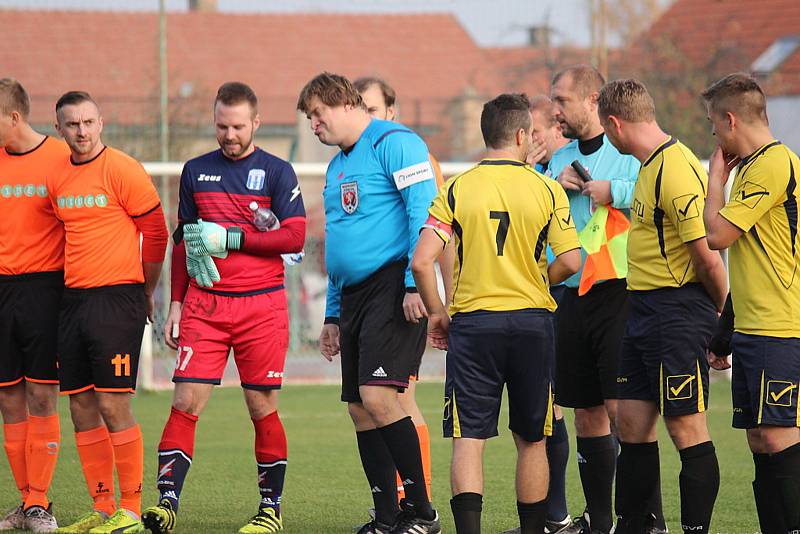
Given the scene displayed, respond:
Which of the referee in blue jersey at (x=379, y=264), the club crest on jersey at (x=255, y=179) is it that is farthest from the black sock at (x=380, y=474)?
the club crest on jersey at (x=255, y=179)

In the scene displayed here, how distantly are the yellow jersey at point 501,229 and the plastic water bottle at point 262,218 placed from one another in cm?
133

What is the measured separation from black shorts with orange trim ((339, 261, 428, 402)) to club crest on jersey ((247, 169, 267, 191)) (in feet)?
2.44

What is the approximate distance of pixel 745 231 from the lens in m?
5.07

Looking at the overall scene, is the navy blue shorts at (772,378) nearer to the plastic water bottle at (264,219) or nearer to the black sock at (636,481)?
the black sock at (636,481)

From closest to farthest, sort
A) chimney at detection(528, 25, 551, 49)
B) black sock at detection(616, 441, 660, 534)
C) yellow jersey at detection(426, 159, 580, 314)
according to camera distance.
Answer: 1. yellow jersey at detection(426, 159, 580, 314)
2. black sock at detection(616, 441, 660, 534)
3. chimney at detection(528, 25, 551, 49)

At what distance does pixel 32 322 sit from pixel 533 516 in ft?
9.61

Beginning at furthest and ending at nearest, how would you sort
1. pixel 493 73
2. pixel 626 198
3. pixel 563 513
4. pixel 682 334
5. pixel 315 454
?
pixel 493 73 → pixel 315 454 → pixel 563 513 → pixel 626 198 → pixel 682 334

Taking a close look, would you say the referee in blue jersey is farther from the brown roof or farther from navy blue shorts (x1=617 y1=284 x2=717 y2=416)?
the brown roof

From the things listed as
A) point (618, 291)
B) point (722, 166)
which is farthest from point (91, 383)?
point (722, 166)

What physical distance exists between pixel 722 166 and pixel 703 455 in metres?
1.30

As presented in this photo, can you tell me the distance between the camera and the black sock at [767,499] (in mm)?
5211

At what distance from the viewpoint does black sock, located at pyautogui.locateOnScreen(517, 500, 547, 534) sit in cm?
541

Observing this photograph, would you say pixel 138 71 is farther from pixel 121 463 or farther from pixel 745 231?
pixel 745 231

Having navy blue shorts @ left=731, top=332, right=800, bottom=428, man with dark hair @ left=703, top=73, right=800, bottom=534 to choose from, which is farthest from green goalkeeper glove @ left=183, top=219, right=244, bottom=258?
navy blue shorts @ left=731, top=332, right=800, bottom=428
